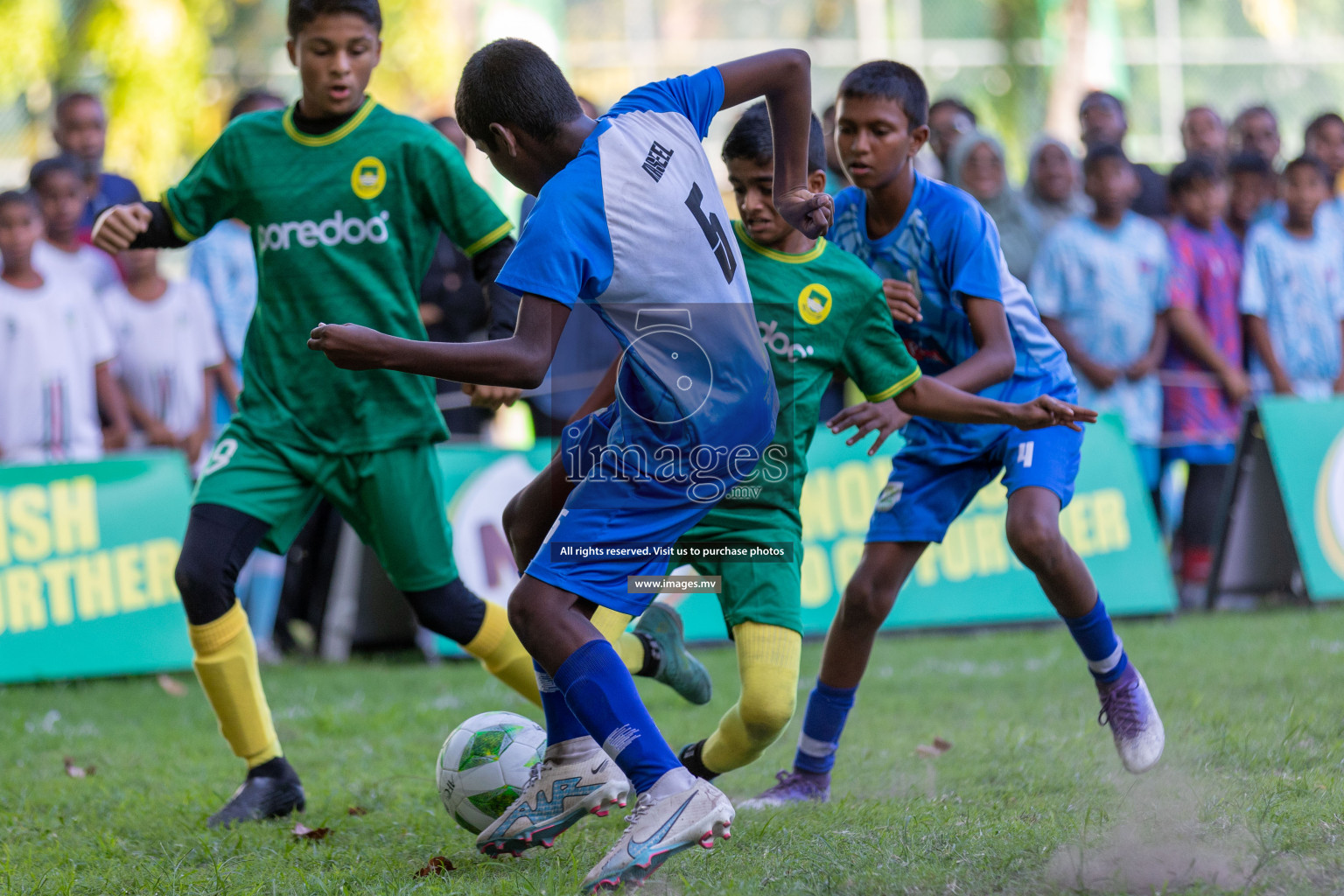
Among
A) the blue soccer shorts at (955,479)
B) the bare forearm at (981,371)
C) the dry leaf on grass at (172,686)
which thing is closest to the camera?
the bare forearm at (981,371)

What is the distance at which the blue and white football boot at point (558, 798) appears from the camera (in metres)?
3.32

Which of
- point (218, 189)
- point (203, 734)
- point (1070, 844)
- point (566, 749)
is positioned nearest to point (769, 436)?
point (566, 749)

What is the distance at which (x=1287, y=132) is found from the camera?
21.8 meters

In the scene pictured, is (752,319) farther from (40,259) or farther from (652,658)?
(40,259)

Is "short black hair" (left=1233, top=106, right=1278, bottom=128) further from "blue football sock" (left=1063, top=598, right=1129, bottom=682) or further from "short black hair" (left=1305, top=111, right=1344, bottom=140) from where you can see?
"blue football sock" (left=1063, top=598, right=1129, bottom=682)

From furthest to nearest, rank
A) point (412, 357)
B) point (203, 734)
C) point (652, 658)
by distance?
point (203, 734) < point (652, 658) < point (412, 357)

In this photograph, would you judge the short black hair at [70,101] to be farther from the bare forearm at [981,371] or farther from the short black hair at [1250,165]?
the short black hair at [1250,165]

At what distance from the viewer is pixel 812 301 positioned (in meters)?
3.86

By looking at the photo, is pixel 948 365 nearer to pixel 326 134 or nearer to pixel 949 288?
pixel 949 288

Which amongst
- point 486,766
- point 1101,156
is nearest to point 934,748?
point 486,766

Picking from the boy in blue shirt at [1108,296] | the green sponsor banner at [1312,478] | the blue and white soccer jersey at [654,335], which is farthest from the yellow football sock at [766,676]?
the green sponsor banner at [1312,478]

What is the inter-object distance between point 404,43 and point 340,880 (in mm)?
16670

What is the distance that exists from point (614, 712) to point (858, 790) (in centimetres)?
140

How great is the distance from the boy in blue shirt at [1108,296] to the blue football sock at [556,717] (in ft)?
18.7
